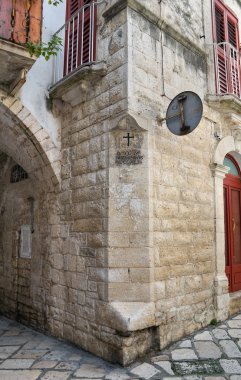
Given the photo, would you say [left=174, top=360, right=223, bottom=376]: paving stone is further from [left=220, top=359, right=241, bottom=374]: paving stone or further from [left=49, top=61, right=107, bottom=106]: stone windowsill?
[left=49, top=61, right=107, bottom=106]: stone windowsill

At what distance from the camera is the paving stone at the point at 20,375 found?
3.22 m

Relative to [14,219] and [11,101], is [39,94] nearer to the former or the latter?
[11,101]

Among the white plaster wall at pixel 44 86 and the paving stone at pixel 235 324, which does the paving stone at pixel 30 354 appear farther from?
the white plaster wall at pixel 44 86

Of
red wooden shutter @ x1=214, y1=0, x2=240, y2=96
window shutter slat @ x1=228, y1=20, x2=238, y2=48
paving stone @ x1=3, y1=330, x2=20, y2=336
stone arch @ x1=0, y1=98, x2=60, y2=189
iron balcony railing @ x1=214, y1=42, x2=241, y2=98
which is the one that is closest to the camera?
stone arch @ x1=0, y1=98, x2=60, y2=189

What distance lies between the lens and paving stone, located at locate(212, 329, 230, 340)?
13.7ft

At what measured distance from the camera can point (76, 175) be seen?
4402 mm

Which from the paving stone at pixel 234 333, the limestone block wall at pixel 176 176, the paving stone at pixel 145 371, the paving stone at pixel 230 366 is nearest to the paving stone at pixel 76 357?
the paving stone at pixel 145 371

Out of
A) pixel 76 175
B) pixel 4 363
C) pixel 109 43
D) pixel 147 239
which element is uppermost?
pixel 109 43

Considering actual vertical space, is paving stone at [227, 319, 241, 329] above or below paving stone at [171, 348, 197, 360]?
above

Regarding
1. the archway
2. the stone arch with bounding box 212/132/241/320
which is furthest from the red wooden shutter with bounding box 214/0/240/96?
the archway

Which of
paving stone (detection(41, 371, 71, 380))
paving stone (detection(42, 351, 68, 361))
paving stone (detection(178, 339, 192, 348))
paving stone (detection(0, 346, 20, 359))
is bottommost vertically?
paving stone (detection(0, 346, 20, 359))

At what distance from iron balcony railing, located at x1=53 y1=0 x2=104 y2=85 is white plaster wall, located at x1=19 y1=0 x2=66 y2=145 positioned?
14 centimetres

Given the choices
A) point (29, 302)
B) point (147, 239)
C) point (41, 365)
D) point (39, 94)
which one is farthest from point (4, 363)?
point (39, 94)

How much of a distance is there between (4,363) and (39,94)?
3477mm
